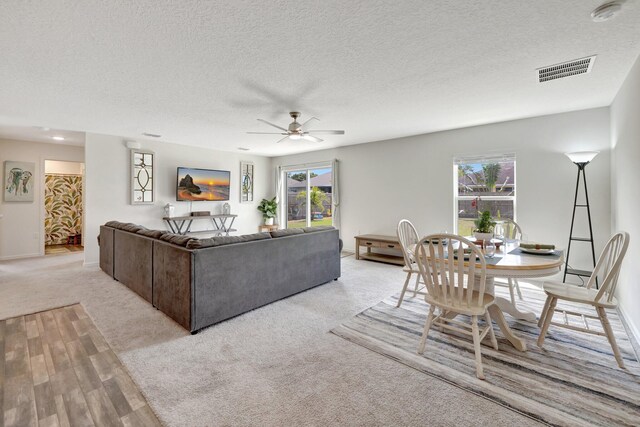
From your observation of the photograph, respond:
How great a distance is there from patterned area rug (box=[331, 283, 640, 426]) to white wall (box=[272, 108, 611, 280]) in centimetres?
160

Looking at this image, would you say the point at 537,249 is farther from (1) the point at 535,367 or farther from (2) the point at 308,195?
(2) the point at 308,195

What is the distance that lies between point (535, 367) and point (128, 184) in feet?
21.7

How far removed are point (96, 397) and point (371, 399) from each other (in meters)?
1.70

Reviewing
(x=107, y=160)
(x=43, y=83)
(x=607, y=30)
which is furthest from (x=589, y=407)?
(x=107, y=160)

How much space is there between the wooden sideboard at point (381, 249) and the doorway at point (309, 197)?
1.39m

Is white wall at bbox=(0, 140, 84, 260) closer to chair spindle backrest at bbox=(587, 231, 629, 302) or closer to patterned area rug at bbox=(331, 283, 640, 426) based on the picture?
patterned area rug at bbox=(331, 283, 640, 426)

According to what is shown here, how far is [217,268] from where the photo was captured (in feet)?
8.84

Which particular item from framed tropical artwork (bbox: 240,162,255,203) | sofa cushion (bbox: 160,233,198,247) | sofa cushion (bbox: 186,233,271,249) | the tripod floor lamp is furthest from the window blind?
framed tropical artwork (bbox: 240,162,255,203)

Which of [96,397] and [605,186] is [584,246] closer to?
[605,186]

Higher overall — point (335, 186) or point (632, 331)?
point (335, 186)

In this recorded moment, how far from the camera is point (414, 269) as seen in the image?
3.20m

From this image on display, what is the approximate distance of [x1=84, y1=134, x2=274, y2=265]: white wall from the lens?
5133 millimetres

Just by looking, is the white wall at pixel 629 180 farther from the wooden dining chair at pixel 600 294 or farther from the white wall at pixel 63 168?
the white wall at pixel 63 168

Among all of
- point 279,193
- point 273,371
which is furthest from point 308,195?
point 273,371
